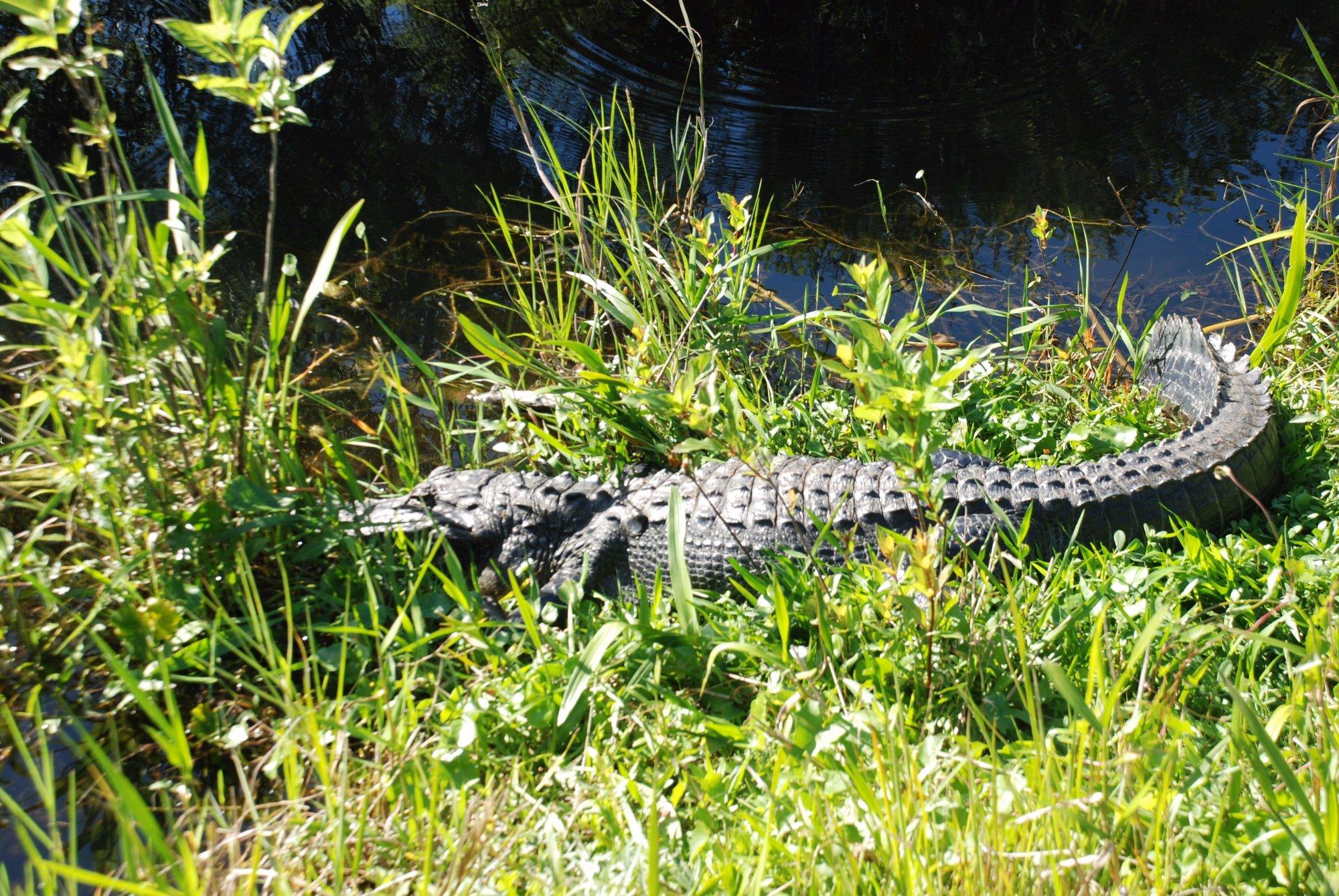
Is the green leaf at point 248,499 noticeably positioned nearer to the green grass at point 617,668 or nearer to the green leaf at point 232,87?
the green grass at point 617,668

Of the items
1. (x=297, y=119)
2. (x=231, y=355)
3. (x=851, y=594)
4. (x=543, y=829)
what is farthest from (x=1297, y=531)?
(x=231, y=355)

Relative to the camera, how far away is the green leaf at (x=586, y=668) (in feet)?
6.84

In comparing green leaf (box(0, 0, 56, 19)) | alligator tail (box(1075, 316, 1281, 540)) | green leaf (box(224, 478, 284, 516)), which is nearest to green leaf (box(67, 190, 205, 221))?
green leaf (box(0, 0, 56, 19))

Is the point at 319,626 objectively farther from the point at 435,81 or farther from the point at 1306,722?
the point at 435,81

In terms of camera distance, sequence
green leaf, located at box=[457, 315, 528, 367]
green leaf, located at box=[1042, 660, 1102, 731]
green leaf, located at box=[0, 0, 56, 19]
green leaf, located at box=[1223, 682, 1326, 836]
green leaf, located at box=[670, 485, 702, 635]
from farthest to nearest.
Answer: green leaf, located at box=[457, 315, 528, 367]
green leaf, located at box=[670, 485, 702, 635]
green leaf, located at box=[0, 0, 56, 19]
green leaf, located at box=[1042, 660, 1102, 731]
green leaf, located at box=[1223, 682, 1326, 836]

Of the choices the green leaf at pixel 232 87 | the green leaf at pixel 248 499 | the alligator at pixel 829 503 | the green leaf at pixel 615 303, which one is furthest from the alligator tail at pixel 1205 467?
the green leaf at pixel 232 87

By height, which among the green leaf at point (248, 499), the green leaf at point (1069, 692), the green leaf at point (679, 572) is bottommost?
the green leaf at point (248, 499)

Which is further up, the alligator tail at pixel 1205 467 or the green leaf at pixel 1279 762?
the green leaf at pixel 1279 762

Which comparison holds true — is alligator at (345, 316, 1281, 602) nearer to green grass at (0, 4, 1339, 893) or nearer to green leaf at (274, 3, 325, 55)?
green grass at (0, 4, 1339, 893)

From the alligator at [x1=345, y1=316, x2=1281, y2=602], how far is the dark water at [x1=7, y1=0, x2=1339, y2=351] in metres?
1.22

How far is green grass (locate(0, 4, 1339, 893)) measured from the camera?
1619 millimetres

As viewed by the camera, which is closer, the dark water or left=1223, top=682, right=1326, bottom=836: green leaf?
left=1223, top=682, right=1326, bottom=836: green leaf

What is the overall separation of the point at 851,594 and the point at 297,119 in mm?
1670

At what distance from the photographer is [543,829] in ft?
6.31
